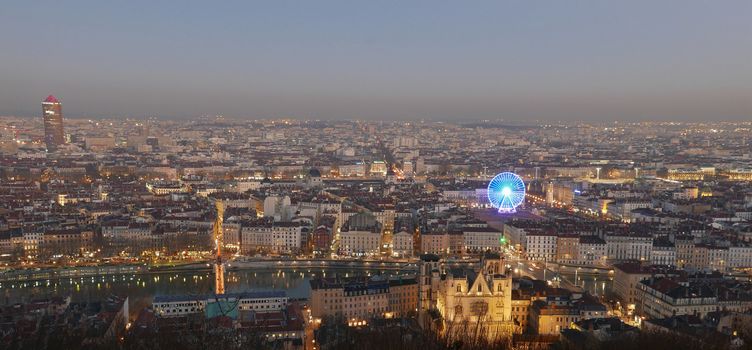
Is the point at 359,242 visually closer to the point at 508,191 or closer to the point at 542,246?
the point at 542,246

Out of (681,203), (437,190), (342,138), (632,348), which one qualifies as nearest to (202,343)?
(632,348)

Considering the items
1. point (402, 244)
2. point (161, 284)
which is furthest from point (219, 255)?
point (402, 244)

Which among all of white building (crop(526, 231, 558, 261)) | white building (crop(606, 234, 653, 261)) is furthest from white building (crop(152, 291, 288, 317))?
white building (crop(606, 234, 653, 261))

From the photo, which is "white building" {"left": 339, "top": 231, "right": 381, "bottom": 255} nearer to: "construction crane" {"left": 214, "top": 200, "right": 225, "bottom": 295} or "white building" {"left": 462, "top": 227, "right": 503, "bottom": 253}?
"white building" {"left": 462, "top": 227, "right": 503, "bottom": 253}

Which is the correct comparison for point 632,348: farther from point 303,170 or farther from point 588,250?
point 303,170

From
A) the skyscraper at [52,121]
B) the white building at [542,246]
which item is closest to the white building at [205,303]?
A: the white building at [542,246]

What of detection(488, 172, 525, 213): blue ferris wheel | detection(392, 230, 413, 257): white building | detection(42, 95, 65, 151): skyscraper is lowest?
detection(392, 230, 413, 257): white building
